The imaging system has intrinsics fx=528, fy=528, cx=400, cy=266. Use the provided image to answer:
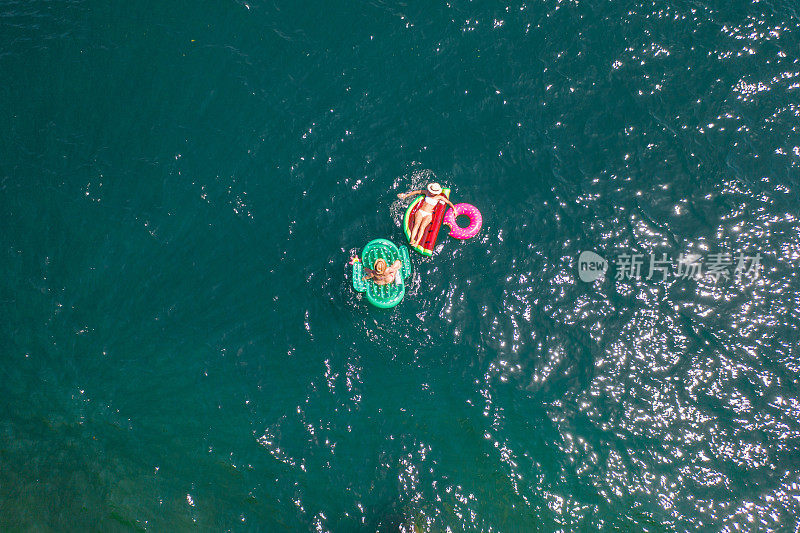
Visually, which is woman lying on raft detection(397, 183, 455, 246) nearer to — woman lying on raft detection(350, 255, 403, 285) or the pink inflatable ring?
the pink inflatable ring

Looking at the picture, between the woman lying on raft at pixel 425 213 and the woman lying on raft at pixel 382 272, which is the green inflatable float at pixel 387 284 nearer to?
the woman lying on raft at pixel 382 272

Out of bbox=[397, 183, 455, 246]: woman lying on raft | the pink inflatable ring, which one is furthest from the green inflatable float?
the pink inflatable ring

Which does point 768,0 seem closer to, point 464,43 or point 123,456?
point 464,43

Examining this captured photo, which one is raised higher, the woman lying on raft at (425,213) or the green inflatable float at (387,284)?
the woman lying on raft at (425,213)

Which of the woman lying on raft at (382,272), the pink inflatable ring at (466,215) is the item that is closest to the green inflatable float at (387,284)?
the woman lying on raft at (382,272)

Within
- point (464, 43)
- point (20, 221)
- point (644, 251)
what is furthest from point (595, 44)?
point (20, 221)

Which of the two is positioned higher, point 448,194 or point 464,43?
point 464,43

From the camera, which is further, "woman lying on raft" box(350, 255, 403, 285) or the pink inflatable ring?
the pink inflatable ring
